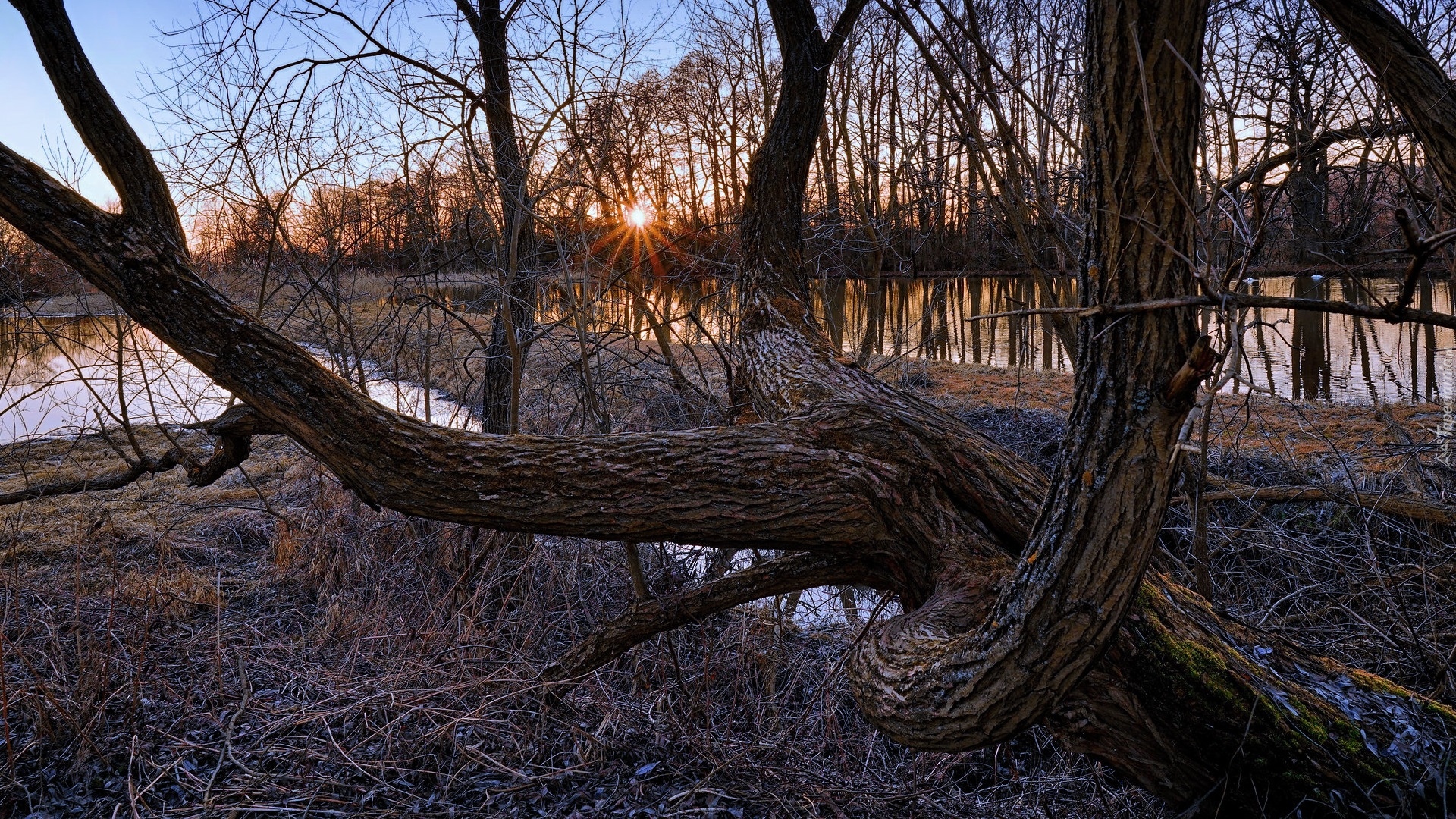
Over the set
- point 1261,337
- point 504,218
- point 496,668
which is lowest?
point 496,668

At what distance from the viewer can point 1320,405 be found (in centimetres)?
773

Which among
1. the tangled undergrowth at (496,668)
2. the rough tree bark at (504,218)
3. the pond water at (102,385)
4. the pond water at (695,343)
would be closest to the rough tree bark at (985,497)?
the pond water at (695,343)

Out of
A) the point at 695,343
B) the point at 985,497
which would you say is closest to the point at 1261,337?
the point at 985,497

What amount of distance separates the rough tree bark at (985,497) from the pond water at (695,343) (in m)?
0.50

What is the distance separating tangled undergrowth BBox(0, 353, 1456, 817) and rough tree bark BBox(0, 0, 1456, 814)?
25.7 inches

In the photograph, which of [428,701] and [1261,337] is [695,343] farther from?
[428,701]

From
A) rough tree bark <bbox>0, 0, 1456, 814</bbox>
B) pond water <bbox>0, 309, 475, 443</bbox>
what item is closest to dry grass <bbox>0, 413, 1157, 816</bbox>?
rough tree bark <bbox>0, 0, 1456, 814</bbox>

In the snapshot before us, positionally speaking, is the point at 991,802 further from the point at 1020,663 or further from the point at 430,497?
the point at 430,497

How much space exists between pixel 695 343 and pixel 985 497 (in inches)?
317

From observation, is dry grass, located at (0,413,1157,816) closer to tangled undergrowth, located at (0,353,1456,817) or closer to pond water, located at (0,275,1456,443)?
tangled undergrowth, located at (0,353,1456,817)

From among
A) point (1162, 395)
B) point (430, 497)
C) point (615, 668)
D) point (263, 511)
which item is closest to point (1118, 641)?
point (1162, 395)

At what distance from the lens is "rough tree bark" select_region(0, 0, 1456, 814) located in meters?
1.63

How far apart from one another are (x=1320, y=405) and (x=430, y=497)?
855 centimetres

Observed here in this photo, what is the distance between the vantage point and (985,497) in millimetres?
2619
